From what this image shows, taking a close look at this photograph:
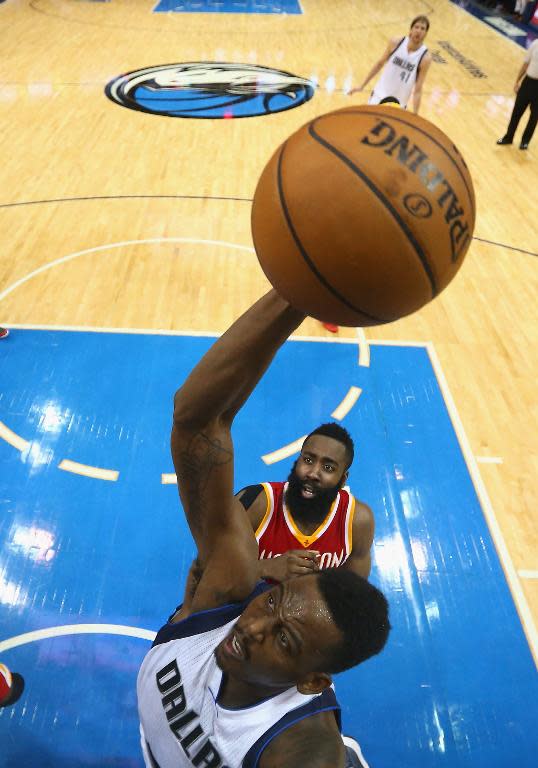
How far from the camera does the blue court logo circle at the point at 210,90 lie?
1023 centimetres

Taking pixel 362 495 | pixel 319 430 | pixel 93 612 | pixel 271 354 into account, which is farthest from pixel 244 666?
pixel 362 495

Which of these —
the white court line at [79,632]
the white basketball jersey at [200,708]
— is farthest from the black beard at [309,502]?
the white court line at [79,632]

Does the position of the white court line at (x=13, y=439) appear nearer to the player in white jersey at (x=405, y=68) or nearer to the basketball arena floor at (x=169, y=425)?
the basketball arena floor at (x=169, y=425)

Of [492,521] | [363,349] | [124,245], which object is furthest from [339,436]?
[124,245]

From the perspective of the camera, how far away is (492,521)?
13.3 feet

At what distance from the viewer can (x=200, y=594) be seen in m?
1.77

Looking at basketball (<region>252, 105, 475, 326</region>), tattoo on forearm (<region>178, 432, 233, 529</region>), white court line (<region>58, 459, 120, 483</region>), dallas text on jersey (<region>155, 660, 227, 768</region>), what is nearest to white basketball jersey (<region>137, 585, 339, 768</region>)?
dallas text on jersey (<region>155, 660, 227, 768</region>)

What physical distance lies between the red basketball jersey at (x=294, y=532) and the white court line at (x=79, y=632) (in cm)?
100

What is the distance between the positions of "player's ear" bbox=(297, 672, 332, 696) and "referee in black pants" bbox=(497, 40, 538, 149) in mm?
9084

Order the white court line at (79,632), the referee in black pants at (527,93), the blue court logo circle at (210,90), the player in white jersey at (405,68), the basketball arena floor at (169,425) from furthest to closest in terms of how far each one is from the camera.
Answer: the blue court logo circle at (210,90), the referee in black pants at (527,93), the player in white jersey at (405,68), the white court line at (79,632), the basketball arena floor at (169,425)

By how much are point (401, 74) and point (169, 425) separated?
5.51 m

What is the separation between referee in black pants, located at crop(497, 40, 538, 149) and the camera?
27.9ft

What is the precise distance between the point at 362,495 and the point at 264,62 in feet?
36.6

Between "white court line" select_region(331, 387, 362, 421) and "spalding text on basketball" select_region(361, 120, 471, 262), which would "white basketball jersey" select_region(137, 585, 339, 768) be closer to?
"spalding text on basketball" select_region(361, 120, 471, 262)
